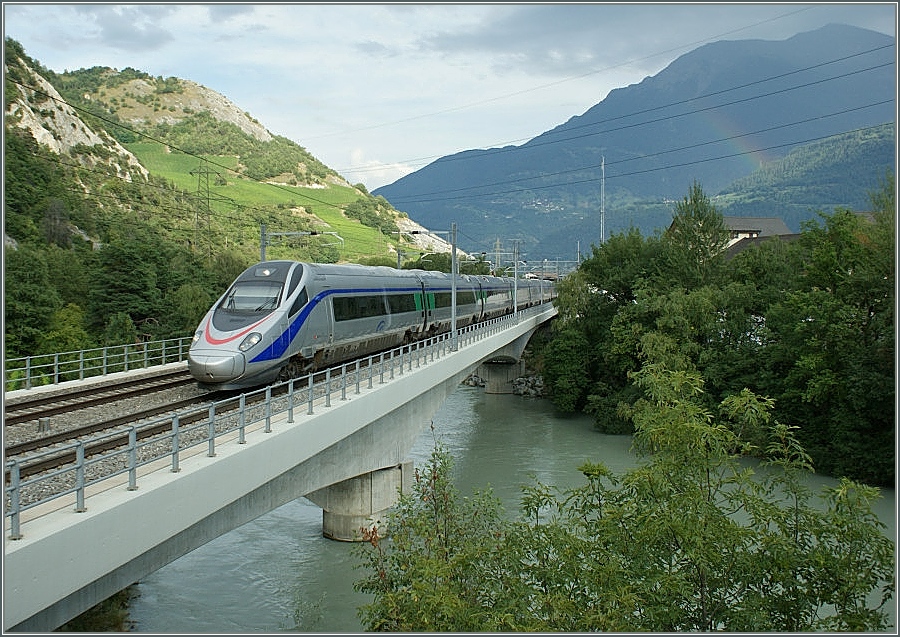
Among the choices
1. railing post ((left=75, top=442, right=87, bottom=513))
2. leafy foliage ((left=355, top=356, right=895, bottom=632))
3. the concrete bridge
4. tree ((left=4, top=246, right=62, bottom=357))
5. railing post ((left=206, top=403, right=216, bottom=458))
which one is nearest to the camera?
the concrete bridge

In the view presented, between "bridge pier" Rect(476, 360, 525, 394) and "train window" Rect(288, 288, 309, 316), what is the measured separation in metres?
43.3

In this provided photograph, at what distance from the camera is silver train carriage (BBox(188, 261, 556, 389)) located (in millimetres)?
17672

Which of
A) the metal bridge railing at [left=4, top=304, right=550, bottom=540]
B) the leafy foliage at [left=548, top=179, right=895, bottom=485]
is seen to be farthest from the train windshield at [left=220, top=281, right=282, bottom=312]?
the leafy foliage at [left=548, top=179, right=895, bottom=485]

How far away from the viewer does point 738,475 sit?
10570 millimetres

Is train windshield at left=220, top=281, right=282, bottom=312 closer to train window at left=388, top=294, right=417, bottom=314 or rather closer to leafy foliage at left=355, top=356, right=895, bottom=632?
leafy foliage at left=355, top=356, right=895, bottom=632

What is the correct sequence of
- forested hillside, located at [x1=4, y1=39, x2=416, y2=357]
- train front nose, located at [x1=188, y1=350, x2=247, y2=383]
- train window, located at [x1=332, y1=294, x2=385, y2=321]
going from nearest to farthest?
train front nose, located at [x1=188, y1=350, x2=247, y2=383] → train window, located at [x1=332, y1=294, x2=385, y2=321] → forested hillside, located at [x1=4, y1=39, x2=416, y2=357]

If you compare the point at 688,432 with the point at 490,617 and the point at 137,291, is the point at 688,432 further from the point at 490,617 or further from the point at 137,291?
the point at 137,291

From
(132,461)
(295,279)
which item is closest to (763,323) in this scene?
(295,279)

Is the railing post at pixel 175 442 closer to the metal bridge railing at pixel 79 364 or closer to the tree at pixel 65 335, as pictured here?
the metal bridge railing at pixel 79 364

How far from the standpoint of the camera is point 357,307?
24.9 meters

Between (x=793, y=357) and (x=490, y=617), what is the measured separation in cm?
3236

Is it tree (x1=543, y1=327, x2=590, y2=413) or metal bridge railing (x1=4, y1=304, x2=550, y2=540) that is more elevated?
metal bridge railing (x1=4, y1=304, x2=550, y2=540)

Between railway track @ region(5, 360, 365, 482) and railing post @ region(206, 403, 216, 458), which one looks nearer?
railway track @ region(5, 360, 365, 482)

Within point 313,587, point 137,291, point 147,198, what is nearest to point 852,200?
point 147,198
